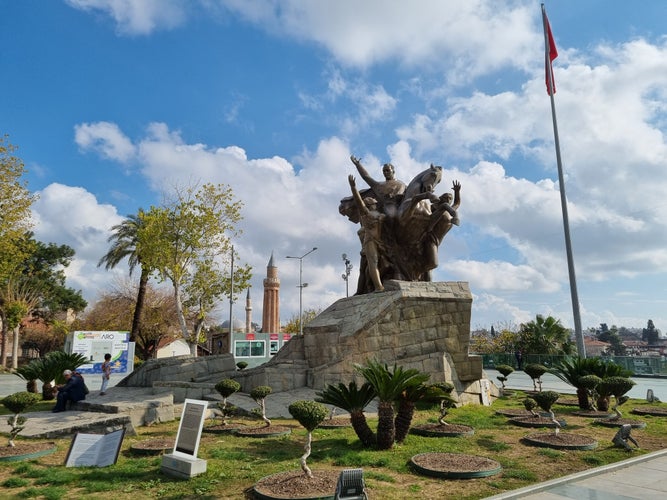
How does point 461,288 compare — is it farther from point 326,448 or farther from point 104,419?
point 104,419

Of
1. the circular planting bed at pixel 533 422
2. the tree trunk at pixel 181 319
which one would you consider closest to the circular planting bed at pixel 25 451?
the circular planting bed at pixel 533 422

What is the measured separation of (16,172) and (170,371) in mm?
14596

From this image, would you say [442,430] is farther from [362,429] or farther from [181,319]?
[181,319]

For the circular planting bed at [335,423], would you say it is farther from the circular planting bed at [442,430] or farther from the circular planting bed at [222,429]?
the circular planting bed at [222,429]

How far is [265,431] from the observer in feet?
32.6

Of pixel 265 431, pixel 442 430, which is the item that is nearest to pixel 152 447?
pixel 265 431

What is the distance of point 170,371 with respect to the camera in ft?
56.6

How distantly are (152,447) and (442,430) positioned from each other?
592 centimetres

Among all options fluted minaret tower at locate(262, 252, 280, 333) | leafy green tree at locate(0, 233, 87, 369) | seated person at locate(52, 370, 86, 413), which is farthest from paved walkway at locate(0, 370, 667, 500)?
fluted minaret tower at locate(262, 252, 280, 333)

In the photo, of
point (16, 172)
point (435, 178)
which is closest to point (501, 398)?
point (435, 178)

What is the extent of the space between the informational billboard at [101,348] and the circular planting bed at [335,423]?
1810 centimetres

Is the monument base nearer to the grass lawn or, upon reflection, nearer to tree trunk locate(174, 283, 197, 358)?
the grass lawn

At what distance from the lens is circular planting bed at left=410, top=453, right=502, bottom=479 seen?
22.3 ft

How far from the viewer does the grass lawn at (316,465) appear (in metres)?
6.23
